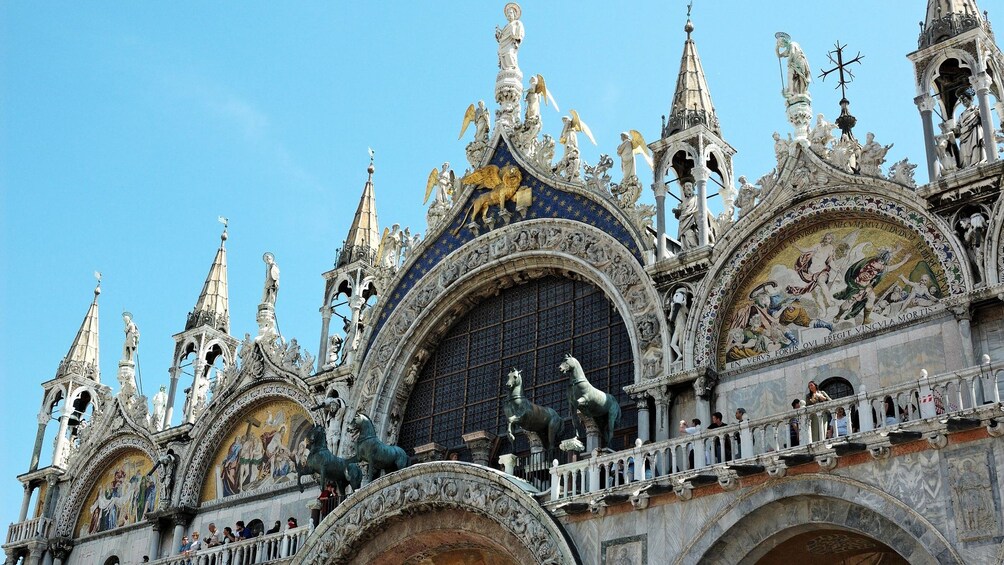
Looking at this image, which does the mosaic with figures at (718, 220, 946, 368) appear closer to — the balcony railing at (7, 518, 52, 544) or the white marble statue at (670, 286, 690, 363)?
the white marble statue at (670, 286, 690, 363)

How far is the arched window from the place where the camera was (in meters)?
20.8

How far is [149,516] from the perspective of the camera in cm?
3025

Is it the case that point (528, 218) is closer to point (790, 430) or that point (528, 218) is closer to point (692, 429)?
point (692, 429)

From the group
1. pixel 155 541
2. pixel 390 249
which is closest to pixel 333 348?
pixel 390 249

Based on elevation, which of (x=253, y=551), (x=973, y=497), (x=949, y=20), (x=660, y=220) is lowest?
(x=973, y=497)

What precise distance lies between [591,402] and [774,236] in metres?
4.28

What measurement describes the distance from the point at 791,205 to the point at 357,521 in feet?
30.7

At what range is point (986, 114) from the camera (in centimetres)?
2058

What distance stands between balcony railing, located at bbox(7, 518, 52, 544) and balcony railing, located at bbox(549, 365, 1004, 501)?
16979mm

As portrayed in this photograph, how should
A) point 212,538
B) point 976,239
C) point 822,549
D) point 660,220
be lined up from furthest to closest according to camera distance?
point 212,538
point 660,220
point 976,239
point 822,549

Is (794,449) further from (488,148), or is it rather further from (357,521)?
(488,148)

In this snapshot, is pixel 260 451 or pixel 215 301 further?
pixel 215 301

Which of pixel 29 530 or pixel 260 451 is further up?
pixel 260 451

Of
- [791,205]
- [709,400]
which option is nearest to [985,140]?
[791,205]
